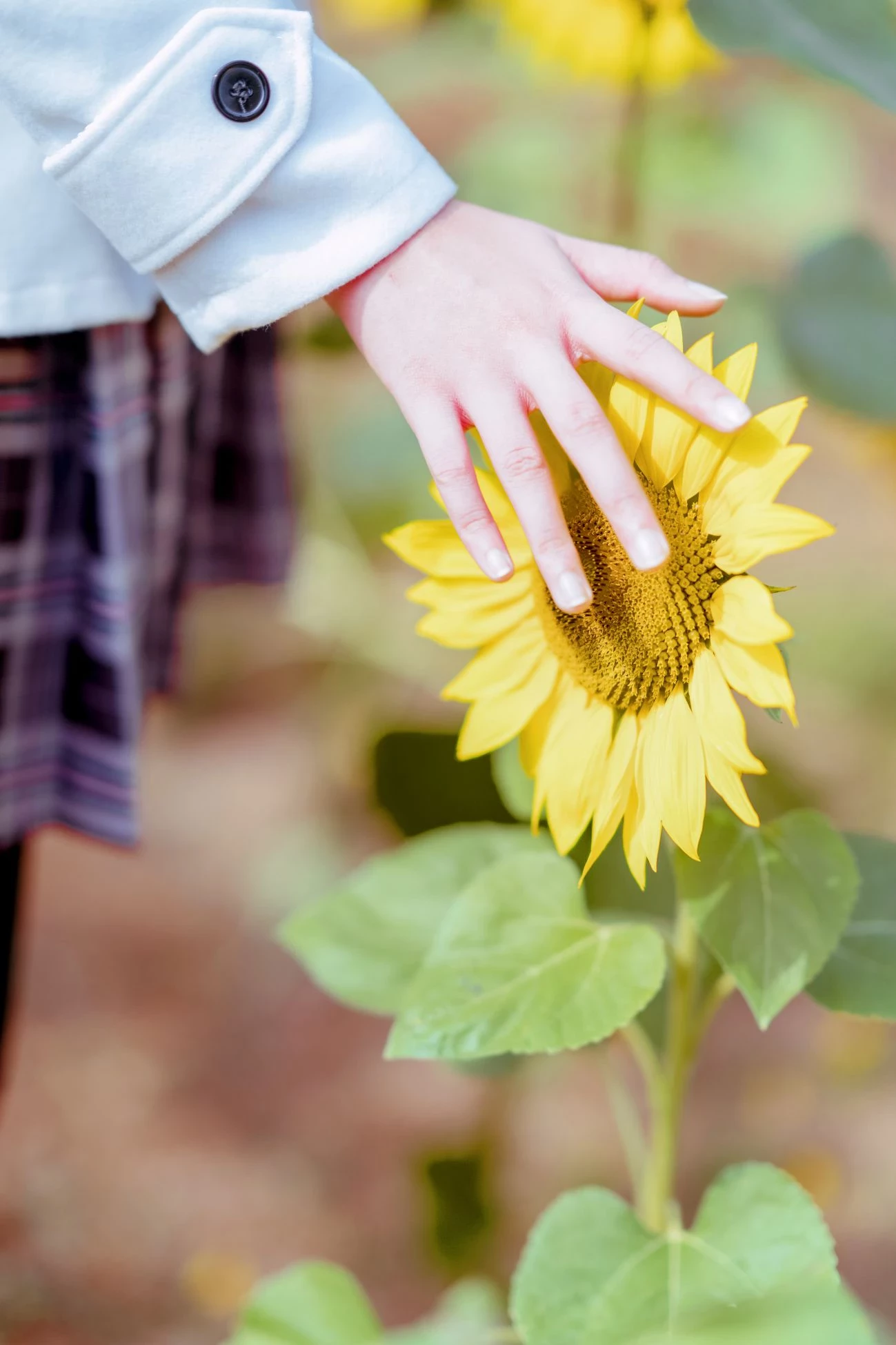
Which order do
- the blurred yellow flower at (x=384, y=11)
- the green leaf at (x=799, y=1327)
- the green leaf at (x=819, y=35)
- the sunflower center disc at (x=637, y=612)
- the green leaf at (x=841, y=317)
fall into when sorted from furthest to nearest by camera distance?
the blurred yellow flower at (x=384, y=11)
the green leaf at (x=841, y=317)
the green leaf at (x=819, y=35)
the sunflower center disc at (x=637, y=612)
the green leaf at (x=799, y=1327)

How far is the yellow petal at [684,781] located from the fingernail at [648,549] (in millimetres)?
59

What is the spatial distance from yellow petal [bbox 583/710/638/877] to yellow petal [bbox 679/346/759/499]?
95 mm

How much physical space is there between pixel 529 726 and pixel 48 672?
1.28 feet

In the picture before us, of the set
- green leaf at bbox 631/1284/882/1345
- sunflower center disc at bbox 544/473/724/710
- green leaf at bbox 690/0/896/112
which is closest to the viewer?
green leaf at bbox 631/1284/882/1345

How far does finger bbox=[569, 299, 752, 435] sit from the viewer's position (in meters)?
0.41

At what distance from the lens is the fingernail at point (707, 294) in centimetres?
47

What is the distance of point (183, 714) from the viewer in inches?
72.7

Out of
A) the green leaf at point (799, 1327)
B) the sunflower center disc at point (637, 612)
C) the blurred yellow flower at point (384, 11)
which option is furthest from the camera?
the blurred yellow flower at point (384, 11)

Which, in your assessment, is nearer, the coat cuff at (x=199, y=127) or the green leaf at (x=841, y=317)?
the coat cuff at (x=199, y=127)

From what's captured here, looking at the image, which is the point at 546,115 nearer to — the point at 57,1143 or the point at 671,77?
the point at 671,77

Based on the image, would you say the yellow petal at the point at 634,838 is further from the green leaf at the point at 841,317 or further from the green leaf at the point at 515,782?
the green leaf at the point at 841,317

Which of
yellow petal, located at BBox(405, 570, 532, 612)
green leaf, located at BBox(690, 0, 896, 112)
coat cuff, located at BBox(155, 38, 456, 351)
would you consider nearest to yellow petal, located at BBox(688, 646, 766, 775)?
yellow petal, located at BBox(405, 570, 532, 612)

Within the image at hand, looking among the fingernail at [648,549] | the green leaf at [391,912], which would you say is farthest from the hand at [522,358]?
the green leaf at [391,912]

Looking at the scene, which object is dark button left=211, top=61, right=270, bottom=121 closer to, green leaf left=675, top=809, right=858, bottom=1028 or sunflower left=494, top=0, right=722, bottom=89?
green leaf left=675, top=809, right=858, bottom=1028
